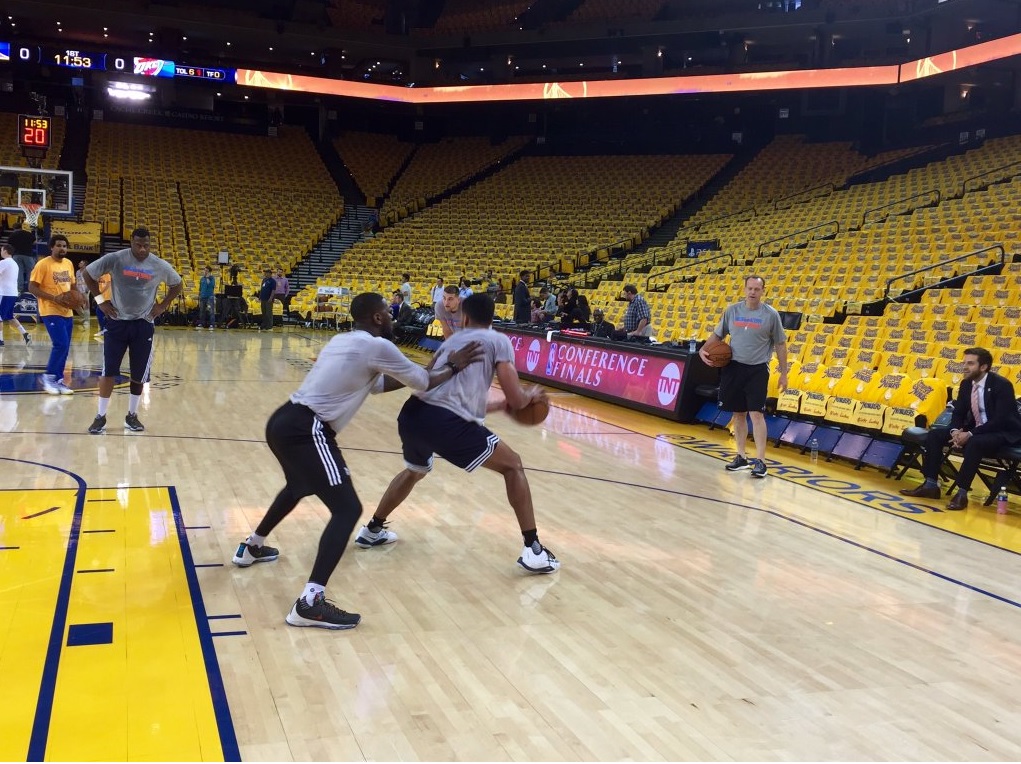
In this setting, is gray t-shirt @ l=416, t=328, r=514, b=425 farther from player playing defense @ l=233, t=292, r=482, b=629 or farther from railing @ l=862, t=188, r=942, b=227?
railing @ l=862, t=188, r=942, b=227

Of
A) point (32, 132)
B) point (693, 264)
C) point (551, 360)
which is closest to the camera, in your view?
point (551, 360)

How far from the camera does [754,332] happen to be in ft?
25.2

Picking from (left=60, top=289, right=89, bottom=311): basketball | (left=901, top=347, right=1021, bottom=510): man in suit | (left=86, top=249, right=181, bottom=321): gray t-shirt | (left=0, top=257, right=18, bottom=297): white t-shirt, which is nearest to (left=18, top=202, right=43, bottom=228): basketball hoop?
(left=0, top=257, right=18, bottom=297): white t-shirt

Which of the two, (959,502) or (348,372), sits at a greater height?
(348,372)

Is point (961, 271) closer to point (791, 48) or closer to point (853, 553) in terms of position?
point (853, 553)

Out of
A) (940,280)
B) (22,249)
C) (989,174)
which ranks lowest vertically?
(22,249)

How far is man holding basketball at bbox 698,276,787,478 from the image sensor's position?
25.1ft

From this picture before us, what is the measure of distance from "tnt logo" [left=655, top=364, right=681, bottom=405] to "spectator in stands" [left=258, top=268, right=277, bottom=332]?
1341cm

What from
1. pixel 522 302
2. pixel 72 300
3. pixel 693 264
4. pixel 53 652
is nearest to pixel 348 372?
pixel 53 652

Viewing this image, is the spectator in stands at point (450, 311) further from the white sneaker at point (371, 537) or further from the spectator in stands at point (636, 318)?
the spectator in stands at point (636, 318)

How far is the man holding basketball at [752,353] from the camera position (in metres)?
7.64

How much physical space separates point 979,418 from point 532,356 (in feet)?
27.5

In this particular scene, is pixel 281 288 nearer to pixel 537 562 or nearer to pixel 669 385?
pixel 669 385

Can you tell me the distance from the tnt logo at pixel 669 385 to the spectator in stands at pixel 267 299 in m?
13.4
